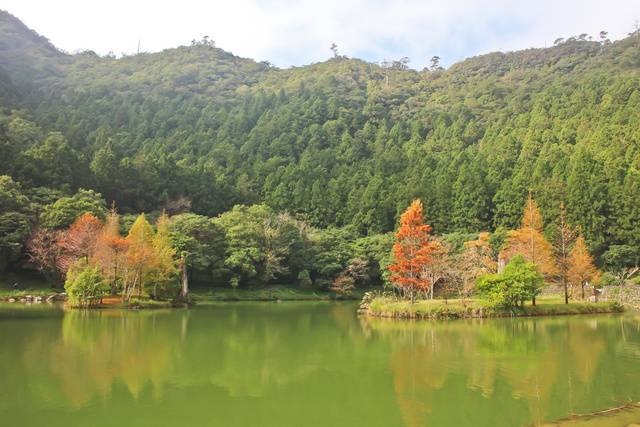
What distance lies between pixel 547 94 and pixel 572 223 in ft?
123

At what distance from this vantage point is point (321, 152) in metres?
76.8

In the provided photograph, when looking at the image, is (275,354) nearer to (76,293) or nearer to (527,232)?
(76,293)

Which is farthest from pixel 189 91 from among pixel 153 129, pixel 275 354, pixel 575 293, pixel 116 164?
pixel 275 354

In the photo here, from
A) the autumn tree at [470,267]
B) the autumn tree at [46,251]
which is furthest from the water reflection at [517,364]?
the autumn tree at [46,251]

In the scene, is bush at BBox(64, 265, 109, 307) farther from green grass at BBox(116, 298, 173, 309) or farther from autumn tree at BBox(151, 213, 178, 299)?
autumn tree at BBox(151, 213, 178, 299)

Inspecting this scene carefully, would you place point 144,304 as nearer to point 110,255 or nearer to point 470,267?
point 110,255

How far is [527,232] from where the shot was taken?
3144cm

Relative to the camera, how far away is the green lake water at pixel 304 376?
6.88 meters

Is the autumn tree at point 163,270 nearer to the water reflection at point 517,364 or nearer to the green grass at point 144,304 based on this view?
the green grass at point 144,304

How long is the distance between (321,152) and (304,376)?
226 ft

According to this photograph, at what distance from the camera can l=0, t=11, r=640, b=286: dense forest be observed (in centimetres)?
4119

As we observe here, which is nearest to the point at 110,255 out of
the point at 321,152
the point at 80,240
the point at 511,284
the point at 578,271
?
the point at 80,240

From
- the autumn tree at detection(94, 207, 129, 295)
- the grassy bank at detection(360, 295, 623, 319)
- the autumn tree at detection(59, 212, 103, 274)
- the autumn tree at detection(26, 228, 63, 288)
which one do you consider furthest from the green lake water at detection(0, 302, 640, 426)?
the autumn tree at detection(26, 228, 63, 288)

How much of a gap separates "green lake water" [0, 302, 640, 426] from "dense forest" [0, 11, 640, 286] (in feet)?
75.0
